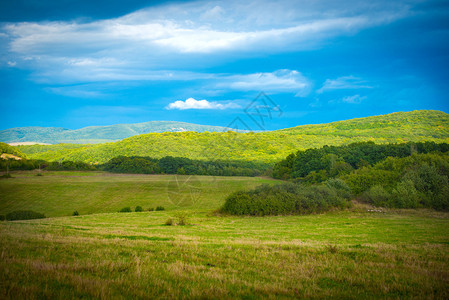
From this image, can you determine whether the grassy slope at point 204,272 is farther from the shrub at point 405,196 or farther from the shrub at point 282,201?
the shrub at point 405,196

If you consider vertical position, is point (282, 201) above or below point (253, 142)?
below

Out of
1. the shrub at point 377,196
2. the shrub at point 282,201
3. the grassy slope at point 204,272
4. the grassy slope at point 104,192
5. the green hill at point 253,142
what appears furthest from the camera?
the green hill at point 253,142

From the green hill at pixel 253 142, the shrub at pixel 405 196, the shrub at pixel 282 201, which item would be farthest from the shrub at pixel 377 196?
the green hill at pixel 253 142

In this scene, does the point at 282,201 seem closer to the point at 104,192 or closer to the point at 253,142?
the point at 104,192

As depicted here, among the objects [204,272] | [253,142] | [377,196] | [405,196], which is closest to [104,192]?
[377,196]

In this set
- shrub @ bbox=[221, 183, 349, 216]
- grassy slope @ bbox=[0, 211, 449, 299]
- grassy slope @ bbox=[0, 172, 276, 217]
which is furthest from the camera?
grassy slope @ bbox=[0, 172, 276, 217]

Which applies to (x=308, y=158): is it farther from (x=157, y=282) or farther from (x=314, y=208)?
(x=157, y=282)

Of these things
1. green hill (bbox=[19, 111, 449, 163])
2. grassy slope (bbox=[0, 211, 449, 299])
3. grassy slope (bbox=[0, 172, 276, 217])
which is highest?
green hill (bbox=[19, 111, 449, 163])

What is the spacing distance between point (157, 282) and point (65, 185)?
8694 cm

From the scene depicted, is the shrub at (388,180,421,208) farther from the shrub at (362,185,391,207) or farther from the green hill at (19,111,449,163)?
the green hill at (19,111,449,163)

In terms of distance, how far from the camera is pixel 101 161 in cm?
13150

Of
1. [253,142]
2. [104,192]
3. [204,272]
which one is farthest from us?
[253,142]

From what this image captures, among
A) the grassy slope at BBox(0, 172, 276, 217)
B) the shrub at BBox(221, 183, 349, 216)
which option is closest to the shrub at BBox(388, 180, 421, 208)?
the shrub at BBox(221, 183, 349, 216)

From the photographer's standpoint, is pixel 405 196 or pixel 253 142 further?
pixel 253 142
